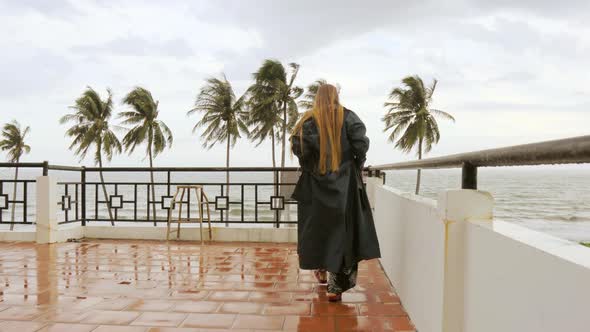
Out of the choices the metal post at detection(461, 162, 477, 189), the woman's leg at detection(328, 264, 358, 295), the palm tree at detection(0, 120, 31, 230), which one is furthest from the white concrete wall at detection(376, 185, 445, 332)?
the palm tree at detection(0, 120, 31, 230)

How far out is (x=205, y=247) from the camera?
505 centimetres

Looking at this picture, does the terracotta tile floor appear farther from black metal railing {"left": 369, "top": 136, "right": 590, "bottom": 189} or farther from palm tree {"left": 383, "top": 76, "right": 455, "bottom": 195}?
palm tree {"left": 383, "top": 76, "right": 455, "bottom": 195}

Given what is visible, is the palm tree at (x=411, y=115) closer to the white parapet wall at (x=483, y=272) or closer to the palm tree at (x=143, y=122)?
the palm tree at (x=143, y=122)

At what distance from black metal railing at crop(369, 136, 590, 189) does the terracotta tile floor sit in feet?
4.20

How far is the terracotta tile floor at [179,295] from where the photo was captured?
2461mm

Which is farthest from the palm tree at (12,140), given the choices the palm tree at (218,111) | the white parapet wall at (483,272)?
the white parapet wall at (483,272)

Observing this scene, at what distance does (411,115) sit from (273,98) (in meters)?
8.17

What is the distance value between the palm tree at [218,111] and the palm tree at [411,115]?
30.2ft

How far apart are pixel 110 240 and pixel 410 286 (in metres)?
4.48

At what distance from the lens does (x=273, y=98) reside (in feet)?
79.1

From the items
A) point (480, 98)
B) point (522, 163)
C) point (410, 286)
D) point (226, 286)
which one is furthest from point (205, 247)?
point (480, 98)

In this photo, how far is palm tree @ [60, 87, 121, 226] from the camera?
2636 cm

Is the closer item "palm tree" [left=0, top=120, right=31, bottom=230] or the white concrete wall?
the white concrete wall

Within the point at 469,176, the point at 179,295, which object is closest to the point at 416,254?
the point at 469,176
